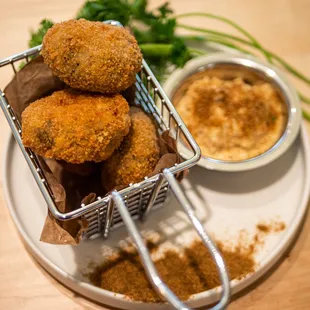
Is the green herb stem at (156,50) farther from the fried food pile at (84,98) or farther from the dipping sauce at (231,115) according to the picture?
the fried food pile at (84,98)

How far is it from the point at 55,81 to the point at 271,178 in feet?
2.15

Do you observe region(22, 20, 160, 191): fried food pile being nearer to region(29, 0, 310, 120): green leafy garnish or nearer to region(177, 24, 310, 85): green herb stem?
region(29, 0, 310, 120): green leafy garnish

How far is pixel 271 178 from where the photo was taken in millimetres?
1321

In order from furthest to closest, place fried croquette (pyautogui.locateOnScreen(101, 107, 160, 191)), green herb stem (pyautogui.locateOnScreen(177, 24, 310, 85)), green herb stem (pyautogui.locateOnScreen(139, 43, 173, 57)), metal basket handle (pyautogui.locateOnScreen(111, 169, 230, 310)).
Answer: green herb stem (pyautogui.locateOnScreen(177, 24, 310, 85)) → green herb stem (pyautogui.locateOnScreen(139, 43, 173, 57)) → fried croquette (pyautogui.locateOnScreen(101, 107, 160, 191)) → metal basket handle (pyautogui.locateOnScreen(111, 169, 230, 310))

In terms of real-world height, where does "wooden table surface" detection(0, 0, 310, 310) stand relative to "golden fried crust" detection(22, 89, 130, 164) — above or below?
below

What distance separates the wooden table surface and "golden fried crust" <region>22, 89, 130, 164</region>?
341mm

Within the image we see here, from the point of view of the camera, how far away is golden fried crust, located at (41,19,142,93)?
1.01m

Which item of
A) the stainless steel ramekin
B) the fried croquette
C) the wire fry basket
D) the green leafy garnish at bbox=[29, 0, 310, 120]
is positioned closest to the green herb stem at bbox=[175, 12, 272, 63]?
the green leafy garnish at bbox=[29, 0, 310, 120]

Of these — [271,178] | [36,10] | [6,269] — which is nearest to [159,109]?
[271,178]

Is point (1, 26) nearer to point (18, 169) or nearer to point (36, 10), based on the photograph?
point (36, 10)

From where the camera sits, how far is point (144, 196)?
Answer: 111 cm

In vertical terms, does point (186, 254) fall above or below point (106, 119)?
below

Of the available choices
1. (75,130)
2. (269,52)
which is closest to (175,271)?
(75,130)

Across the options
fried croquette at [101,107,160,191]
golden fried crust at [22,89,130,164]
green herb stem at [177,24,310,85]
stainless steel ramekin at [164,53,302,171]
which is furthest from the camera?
green herb stem at [177,24,310,85]
